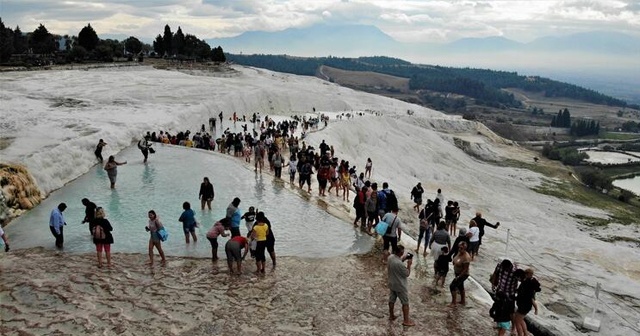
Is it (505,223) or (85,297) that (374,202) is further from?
(505,223)

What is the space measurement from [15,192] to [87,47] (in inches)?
2653

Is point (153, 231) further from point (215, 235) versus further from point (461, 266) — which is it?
point (461, 266)

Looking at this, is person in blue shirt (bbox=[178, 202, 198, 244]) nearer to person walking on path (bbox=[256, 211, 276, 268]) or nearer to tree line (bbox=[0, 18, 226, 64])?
person walking on path (bbox=[256, 211, 276, 268])

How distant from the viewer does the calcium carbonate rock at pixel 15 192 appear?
44.0ft

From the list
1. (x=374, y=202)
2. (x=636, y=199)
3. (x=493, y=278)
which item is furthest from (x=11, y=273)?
(x=636, y=199)

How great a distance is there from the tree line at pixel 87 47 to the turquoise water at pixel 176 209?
179 feet

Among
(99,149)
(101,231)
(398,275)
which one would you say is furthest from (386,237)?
(99,149)

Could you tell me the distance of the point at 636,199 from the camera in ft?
196

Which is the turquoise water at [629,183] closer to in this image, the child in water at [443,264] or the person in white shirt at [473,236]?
the person in white shirt at [473,236]

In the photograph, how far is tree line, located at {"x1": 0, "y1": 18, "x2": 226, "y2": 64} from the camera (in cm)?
6600

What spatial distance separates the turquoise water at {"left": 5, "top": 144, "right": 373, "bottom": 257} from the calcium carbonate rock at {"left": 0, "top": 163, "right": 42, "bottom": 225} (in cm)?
28

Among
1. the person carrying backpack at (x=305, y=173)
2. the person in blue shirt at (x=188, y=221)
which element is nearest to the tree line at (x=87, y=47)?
the person carrying backpack at (x=305, y=173)

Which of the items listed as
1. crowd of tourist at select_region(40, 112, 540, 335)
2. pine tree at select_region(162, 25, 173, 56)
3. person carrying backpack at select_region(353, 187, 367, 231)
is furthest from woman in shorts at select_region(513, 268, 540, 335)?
pine tree at select_region(162, 25, 173, 56)

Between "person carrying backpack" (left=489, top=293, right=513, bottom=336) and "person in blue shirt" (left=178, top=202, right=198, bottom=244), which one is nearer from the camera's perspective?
"person carrying backpack" (left=489, top=293, right=513, bottom=336)
